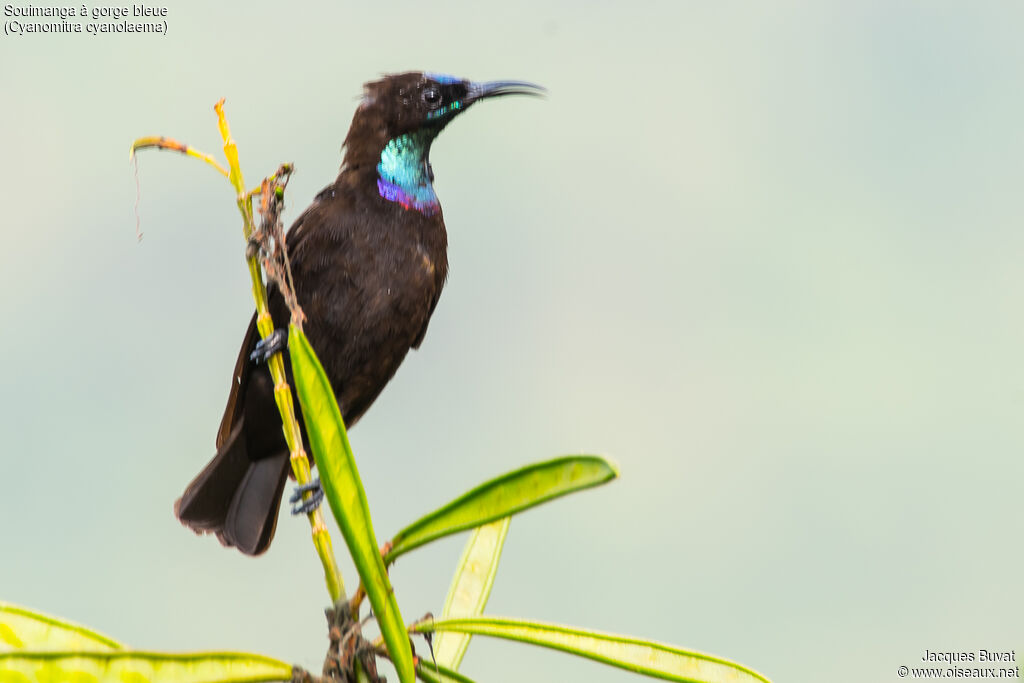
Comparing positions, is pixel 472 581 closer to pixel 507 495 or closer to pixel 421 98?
pixel 507 495

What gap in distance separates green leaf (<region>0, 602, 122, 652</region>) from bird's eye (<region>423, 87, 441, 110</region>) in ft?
6.76

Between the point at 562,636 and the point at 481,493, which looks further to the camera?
the point at 562,636

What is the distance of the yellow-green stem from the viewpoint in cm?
157

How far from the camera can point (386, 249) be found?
9.96 feet

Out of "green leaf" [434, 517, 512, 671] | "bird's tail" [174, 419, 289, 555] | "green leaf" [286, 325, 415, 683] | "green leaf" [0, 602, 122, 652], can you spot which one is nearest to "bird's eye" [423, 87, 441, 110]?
"bird's tail" [174, 419, 289, 555]

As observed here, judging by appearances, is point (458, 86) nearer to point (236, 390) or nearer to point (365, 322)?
point (365, 322)

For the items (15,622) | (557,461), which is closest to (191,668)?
(15,622)

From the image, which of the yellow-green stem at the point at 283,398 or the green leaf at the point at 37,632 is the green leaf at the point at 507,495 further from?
the green leaf at the point at 37,632

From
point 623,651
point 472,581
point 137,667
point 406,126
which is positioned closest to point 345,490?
point 137,667

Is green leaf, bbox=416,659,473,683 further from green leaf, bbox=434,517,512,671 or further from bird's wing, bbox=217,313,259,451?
bird's wing, bbox=217,313,259,451

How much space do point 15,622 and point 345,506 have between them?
1.90ft

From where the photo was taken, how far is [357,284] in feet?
9.92

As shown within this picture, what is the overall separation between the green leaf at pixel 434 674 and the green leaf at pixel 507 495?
0.60ft

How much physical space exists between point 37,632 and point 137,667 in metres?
0.26
